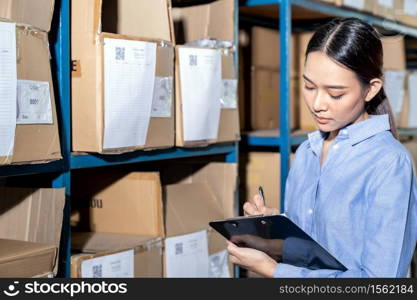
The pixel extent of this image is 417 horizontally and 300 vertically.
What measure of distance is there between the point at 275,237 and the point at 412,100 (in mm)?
2421

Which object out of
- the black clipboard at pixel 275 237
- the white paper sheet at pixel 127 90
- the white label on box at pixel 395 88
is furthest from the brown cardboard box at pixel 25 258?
the white label on box at pixel 395 88

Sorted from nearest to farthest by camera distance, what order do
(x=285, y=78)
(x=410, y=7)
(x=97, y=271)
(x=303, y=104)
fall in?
(x=97, y=271) → (x=285, y=78) → (x=303, y=104) → (x=410, y=7)

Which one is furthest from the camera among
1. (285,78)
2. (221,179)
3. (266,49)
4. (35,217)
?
(266,49)

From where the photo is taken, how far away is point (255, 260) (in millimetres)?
1468

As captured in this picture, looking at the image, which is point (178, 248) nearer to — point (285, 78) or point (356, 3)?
point (285, 78)

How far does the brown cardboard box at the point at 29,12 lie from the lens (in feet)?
4.79

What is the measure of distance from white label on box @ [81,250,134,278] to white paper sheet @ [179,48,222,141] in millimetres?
461

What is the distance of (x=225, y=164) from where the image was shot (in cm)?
240

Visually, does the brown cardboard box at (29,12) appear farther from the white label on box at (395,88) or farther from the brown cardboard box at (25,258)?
the white label on box at (395,88)

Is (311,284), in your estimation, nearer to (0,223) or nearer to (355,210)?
(355,210)

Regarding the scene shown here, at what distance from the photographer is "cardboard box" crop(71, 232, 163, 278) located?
1736mm

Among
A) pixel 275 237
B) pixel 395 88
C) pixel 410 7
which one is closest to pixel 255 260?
pixel 275 237

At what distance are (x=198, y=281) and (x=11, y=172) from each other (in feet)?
2.13

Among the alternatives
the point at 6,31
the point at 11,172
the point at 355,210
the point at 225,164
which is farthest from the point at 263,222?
the point at 225,164
